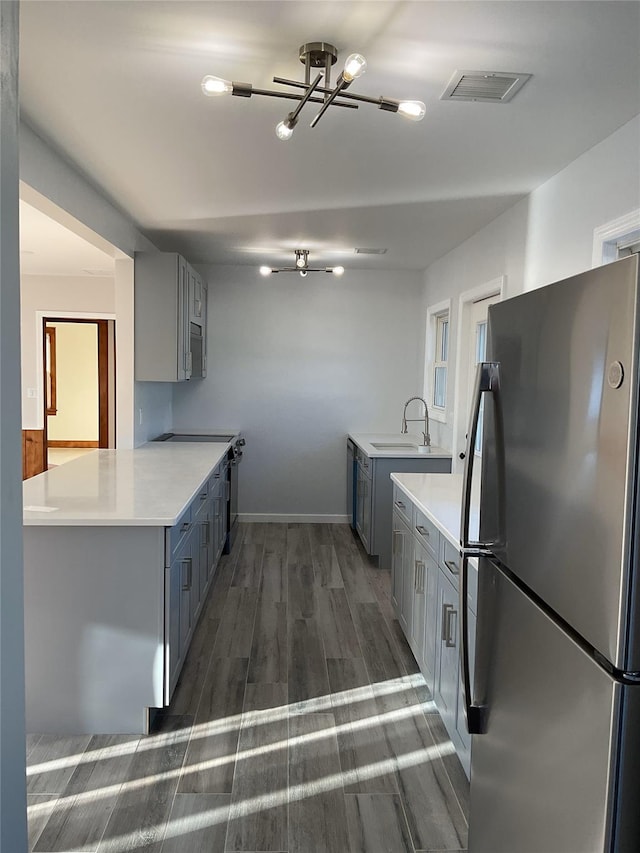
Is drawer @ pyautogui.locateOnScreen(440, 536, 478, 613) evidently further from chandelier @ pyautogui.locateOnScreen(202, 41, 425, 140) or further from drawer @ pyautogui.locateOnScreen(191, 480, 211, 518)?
chandelier @ pyautogui.locateOnScreen(202, 41, 425, 140)

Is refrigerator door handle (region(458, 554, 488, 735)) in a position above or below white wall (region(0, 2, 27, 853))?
below

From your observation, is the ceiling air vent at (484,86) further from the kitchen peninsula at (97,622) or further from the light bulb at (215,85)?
the kitchen peninsula at (97,622)

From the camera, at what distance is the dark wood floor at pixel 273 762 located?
2.01 metres

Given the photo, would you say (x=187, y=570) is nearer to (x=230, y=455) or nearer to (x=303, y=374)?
(x=230, y=455)

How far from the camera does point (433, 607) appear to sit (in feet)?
8.93

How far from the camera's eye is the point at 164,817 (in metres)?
2.07

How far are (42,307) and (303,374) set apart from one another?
2.99 m

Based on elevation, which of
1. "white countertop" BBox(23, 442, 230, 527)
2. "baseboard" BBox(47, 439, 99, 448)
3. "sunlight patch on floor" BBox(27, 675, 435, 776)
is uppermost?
"white countertop" BBox(23, 442, 230, 527)

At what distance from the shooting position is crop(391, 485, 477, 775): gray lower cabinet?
2299 mm

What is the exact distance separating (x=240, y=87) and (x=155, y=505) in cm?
169

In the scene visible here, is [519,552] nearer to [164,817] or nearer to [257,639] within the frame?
[164,817]

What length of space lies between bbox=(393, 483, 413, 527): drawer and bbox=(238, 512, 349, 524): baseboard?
8.43ft

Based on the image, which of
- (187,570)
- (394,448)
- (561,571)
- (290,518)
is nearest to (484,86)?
(561,571)

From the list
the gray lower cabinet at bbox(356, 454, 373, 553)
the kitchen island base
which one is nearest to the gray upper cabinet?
the gray lower cabinet at bbox(356, 454, 373, 553)
